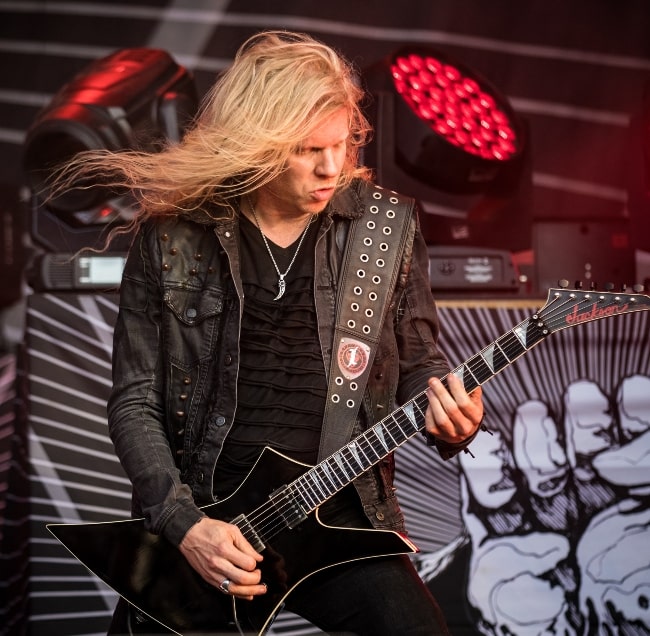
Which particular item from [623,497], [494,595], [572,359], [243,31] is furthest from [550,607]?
[243,31]

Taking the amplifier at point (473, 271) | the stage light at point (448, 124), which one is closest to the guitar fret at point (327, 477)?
the amplifier at point (473, 271)

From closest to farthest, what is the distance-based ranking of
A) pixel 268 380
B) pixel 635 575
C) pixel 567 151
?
pixel 268 380 → pixel 635 575 → pixel 567 151

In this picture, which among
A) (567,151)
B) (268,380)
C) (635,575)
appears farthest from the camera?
(567,151)

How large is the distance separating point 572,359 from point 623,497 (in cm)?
47

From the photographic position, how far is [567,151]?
13.2ft

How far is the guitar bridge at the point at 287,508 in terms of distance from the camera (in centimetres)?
237

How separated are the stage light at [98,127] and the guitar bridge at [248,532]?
1.46 metres

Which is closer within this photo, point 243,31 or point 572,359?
point 572,359

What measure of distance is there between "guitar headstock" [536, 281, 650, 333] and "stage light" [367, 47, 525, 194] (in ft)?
3.95

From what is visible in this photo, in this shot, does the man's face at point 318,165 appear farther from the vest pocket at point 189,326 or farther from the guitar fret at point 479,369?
the guitar fret at point 479,369

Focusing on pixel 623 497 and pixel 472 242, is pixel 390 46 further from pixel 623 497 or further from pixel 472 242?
pixel 623 497

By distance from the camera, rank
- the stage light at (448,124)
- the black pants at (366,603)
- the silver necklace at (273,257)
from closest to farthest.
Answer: the black pants at (366,603) → the silver necklace at (273,257) → the stage light at (448,124)

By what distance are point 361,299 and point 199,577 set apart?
29.6 inches

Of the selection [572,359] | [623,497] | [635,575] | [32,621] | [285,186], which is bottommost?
[32,621]
